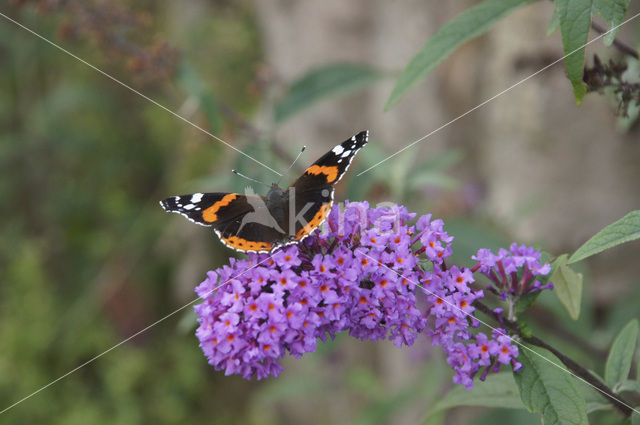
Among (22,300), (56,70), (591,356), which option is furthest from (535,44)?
(56,70)

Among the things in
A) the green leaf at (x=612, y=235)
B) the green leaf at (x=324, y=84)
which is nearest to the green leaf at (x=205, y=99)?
the green leaf at (x=324, y=84)

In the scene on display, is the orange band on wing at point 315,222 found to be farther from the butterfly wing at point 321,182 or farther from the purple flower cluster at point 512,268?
the purple flower cluster at point 512,268

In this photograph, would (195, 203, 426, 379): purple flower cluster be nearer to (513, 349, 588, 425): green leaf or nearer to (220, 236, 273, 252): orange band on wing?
(220, 236, 273, 252): orange band on wing

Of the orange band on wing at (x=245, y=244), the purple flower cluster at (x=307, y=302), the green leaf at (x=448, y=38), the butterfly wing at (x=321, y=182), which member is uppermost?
the green leaf at (x=448, y=38)

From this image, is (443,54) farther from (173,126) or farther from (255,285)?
(173,126)

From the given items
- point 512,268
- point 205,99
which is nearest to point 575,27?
point 512,268
